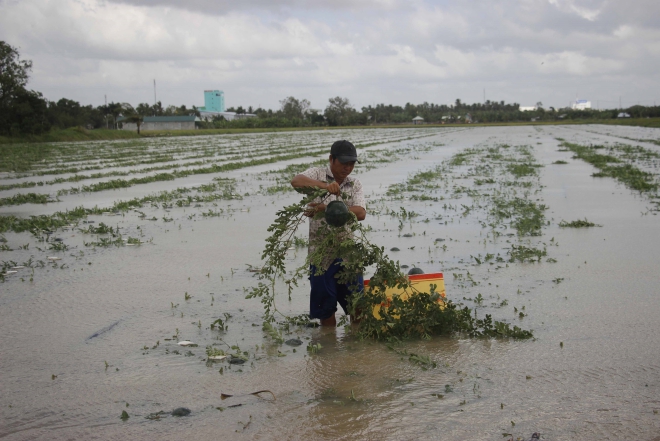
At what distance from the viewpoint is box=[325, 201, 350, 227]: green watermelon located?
189 inches

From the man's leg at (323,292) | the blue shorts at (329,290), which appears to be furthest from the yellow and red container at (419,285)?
the man's leg at (323,292)

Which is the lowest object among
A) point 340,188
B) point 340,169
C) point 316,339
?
point 316,339

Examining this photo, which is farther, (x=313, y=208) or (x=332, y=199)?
(x=332, y=199)

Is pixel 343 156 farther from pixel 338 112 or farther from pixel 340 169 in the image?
pixel 338 112

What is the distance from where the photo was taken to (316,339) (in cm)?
541

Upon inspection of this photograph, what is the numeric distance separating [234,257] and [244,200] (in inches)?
246

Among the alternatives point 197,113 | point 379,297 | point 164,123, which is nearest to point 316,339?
point 379,297

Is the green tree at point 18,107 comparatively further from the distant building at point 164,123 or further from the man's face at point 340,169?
the man's face at point 340,169

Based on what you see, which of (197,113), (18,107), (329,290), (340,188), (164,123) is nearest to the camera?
(340,188)

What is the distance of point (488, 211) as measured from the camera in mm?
12117

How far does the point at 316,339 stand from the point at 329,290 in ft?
1.50

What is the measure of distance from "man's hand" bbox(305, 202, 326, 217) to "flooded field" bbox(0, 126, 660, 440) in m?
1.11

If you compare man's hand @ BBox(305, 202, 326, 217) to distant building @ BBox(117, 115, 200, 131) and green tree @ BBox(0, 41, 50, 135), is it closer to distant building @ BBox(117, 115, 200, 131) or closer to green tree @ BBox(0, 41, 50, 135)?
green tree @ BBox(0, 41, 50, 135)

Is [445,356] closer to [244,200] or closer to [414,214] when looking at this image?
[414,214]
